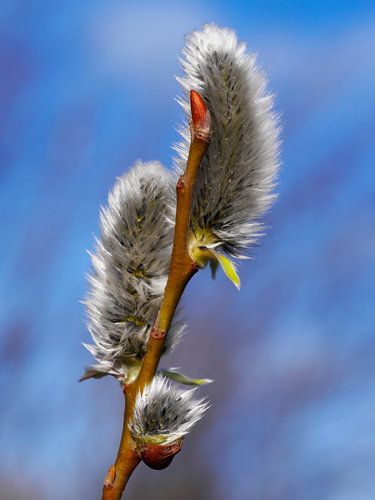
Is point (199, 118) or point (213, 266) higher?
point (199, 118)

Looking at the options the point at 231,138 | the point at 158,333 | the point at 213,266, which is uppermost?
the point at 231,138

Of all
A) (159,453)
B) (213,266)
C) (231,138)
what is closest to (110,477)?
(159,453)

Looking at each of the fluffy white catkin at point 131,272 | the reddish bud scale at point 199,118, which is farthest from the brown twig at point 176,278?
the fluffy white catkin at point 131,272

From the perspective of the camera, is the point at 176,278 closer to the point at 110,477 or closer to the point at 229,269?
the point at 229,269

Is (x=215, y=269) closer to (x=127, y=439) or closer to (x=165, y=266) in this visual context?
(x=165, y=266)

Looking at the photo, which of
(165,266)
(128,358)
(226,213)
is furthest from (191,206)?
(128,358)

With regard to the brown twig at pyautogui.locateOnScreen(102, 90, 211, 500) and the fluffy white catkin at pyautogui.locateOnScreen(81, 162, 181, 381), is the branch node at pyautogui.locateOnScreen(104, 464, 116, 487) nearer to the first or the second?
the brown twig at pyautogui.locateOnScreen(102, 90, 211, 500)

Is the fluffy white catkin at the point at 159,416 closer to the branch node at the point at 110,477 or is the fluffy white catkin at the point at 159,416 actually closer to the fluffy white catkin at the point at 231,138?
the branch node at the point at 110,477

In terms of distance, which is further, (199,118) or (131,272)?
(131,272)
